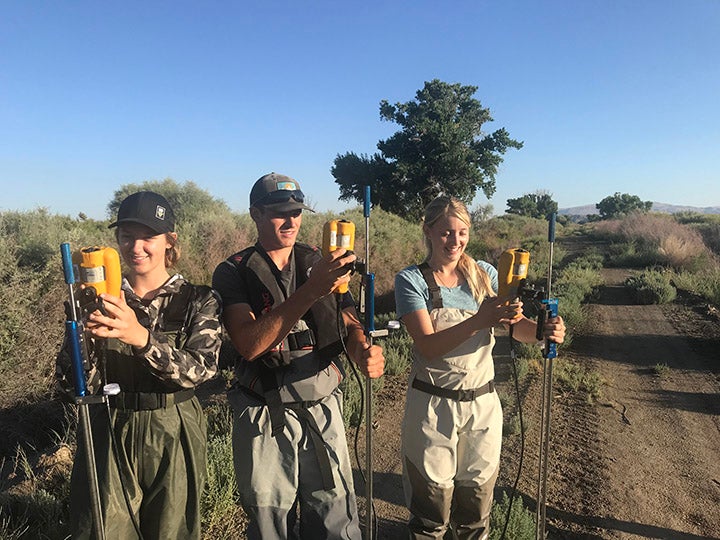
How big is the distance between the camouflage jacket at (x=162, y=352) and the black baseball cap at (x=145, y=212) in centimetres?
28

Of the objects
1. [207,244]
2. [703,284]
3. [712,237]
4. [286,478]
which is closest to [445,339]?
[286,478]

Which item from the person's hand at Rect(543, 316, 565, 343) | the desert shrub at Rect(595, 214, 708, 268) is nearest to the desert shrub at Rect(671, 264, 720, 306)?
the desert shrub at Rect(595, 214, 708, 268)

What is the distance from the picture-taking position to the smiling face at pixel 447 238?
8.41 feet

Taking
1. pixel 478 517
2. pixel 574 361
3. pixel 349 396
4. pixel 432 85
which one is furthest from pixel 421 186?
pixel 478 517

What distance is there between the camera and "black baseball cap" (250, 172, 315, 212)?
7.13 ft

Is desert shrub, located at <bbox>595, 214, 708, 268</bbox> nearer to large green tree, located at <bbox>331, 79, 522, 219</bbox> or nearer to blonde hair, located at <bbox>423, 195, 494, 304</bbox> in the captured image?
large green tree, located at <bbox>331, 79, 522, 219</bbox>

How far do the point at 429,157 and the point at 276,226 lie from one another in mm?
28908

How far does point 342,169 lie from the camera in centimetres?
3272

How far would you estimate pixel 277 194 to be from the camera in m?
2.18

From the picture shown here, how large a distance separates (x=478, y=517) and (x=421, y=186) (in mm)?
28082

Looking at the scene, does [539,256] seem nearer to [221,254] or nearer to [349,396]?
[221,254]

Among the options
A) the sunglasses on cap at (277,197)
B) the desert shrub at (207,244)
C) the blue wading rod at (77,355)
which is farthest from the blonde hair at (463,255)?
the desert shrub at (207,244)

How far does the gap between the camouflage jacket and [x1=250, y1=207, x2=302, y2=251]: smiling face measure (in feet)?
1.34

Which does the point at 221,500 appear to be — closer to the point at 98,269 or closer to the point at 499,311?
the point at 98,269
